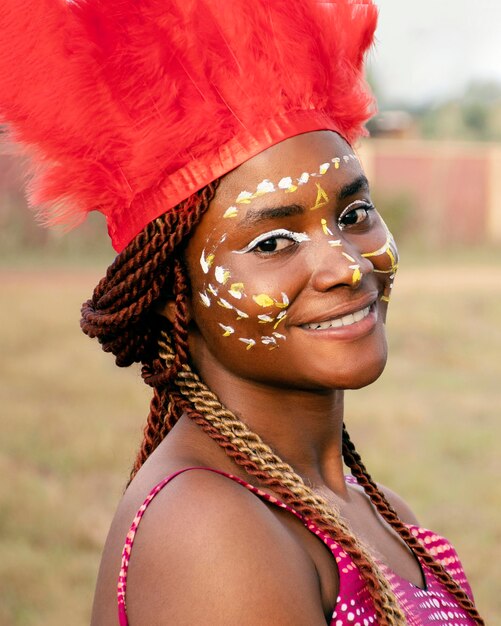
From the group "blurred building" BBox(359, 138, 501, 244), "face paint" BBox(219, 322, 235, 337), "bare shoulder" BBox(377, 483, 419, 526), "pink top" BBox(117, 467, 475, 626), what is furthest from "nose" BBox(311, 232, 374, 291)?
"blurred building" BBox(359, 138, 501, 244)

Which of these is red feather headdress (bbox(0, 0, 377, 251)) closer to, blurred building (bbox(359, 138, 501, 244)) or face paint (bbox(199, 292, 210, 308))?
face paint (bbox(199, 292, 210, 308))

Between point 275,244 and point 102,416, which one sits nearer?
point 275,244

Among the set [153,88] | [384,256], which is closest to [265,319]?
[384,256]

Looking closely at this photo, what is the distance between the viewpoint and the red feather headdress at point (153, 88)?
2.22 m

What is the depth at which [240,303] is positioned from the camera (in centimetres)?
226

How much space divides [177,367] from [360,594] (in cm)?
65

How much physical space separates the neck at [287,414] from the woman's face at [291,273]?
0.07 m

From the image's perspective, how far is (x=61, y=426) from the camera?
29.3ft

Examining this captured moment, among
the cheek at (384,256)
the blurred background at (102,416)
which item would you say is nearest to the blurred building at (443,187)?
the blurred background at (102,416)

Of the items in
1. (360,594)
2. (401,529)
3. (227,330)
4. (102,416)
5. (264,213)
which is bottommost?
(102,416)

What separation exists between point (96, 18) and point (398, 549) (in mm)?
1449

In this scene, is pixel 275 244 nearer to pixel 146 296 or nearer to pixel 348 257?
pixel 348 257

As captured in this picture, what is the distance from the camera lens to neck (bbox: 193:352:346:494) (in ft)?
7.78

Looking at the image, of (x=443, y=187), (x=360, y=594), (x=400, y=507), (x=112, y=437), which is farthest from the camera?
(x=443, y=187)
